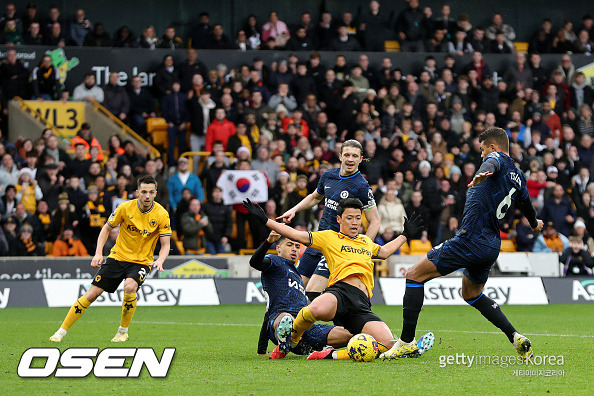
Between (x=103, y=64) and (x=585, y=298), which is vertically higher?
(x=103, y=64)

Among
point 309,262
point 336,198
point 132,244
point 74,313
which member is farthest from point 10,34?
point 336,198

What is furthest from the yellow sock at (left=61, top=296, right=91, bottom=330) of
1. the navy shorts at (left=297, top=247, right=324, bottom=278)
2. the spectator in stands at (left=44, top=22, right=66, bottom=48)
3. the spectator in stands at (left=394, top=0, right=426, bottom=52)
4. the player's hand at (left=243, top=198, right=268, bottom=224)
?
the spectator in stands at (left=394, top=0, right=426, bottom=52)

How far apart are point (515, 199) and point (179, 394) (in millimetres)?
4100

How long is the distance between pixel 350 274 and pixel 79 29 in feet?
58.9

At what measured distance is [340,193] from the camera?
10727mm

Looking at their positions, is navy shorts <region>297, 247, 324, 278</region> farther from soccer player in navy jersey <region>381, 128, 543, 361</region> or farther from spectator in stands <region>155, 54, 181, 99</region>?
spectator in stands <region>155, 54, 181, 99</region>

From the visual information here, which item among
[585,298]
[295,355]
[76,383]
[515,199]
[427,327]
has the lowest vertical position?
[585,298]

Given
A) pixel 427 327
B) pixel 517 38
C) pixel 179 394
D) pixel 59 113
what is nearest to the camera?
pixel 179 394

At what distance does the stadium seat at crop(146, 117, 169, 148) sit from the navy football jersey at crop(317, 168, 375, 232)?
13.8 metres

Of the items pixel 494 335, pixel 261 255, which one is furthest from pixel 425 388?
pixel 494 335

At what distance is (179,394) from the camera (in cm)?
702

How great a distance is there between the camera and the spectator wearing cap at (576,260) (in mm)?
21750

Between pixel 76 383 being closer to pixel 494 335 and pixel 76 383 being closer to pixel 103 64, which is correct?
pixel 494 335

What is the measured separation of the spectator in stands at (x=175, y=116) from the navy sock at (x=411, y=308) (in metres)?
14.9
